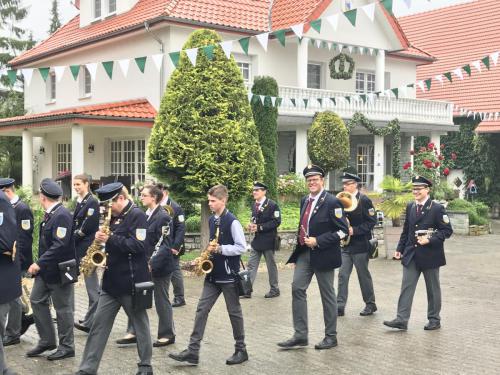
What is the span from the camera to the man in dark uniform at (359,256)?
9547mm

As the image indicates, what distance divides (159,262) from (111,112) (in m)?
12.0

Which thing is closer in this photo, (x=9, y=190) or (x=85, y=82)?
(x=9, y=190)

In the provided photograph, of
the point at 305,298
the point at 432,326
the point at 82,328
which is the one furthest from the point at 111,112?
the point at 432,326

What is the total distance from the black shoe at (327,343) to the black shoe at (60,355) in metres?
2.67

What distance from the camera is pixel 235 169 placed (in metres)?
13.7

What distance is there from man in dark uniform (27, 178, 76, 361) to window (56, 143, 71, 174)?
1811 centimetres

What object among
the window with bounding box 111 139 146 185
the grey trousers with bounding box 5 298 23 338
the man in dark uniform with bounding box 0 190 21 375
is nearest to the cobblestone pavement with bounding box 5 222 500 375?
the grey trousers with bounding box 5 298 23 338

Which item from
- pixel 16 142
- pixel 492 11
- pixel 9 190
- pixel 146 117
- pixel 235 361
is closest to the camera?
pixel 235 361

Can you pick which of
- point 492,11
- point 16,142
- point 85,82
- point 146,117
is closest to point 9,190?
point 146,117

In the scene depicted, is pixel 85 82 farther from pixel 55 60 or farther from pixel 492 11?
pixel 492 11

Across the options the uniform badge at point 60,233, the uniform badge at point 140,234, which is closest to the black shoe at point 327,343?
the uniform badge at point 140,234

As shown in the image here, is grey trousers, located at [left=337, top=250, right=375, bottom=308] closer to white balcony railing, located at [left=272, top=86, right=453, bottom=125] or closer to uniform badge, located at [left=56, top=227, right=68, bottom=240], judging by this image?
uniform badge, located at [left=56, top=227, right=68, bottom=240]

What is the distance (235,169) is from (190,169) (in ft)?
2.97

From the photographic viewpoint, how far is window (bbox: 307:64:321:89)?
24.8m
